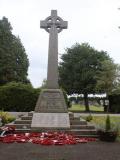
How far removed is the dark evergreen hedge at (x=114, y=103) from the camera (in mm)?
43062

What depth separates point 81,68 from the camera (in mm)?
50375

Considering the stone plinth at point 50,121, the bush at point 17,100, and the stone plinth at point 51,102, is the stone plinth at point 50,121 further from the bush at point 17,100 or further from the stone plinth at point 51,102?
the bush at point 17,100

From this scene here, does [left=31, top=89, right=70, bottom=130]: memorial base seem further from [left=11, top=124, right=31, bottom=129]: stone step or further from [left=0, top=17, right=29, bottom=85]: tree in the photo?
[left=0, top=17, right=29, bottom=85]: tree

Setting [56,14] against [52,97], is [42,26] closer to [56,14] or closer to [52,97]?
[56,14]

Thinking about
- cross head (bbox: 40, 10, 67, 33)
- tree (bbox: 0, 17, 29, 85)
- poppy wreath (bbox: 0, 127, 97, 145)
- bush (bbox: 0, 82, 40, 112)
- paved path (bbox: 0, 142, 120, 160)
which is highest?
tree (bbox: 0, 17, 29, 85)

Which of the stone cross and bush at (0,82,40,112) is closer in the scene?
the stone cross

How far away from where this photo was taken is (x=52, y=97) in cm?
1972

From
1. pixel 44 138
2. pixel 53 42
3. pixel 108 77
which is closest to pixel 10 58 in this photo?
pixel 108 77

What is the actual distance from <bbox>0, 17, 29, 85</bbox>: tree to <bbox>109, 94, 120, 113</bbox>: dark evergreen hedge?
1268 centimetres

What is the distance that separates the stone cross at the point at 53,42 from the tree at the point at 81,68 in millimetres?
27999

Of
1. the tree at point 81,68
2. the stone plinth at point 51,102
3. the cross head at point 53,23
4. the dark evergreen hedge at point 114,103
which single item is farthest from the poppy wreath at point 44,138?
the tree at point 81,68

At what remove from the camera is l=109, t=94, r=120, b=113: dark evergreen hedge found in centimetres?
4306

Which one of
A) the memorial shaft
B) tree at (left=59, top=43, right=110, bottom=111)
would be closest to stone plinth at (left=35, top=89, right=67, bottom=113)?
the memorial shaft

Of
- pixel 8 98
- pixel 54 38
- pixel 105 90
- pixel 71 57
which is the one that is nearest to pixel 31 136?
pixel 54 38
